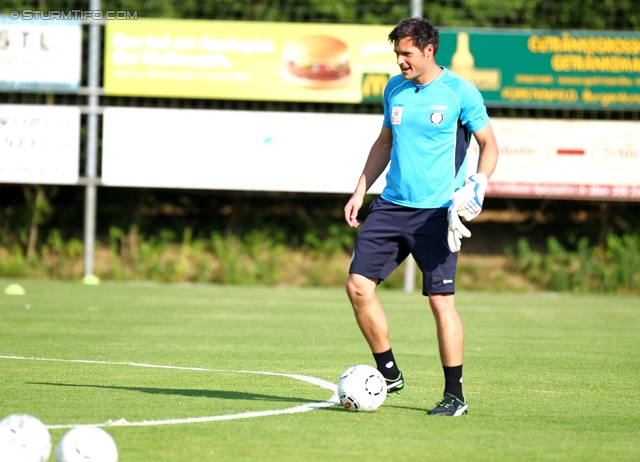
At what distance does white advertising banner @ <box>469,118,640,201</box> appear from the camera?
70.4 feet

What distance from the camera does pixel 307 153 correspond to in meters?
21.6

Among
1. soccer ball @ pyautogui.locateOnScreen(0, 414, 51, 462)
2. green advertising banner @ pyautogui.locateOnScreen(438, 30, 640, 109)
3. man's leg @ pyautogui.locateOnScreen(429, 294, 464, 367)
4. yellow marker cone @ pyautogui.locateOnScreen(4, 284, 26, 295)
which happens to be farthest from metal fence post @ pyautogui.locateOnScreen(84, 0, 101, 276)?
soccer ball @ pyautogui.locateOnScreen(0, 414, 51, 462)

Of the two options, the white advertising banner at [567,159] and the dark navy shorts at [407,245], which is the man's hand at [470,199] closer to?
the dark navy shorts at [407,245]

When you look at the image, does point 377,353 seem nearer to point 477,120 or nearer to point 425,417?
point 425,417

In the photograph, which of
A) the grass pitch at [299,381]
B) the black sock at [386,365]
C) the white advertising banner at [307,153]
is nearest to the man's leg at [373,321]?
the black sock at [386,365]

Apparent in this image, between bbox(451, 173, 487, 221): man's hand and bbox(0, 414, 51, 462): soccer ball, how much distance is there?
2.88m

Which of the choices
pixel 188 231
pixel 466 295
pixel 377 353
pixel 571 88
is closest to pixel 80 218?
pixel 188 231

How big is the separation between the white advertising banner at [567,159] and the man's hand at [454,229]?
49.9ft

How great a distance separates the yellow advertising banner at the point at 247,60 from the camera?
21.8m

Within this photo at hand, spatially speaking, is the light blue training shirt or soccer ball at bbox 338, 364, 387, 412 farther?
the light blue training shirt

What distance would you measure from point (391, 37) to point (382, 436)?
8.28 feet

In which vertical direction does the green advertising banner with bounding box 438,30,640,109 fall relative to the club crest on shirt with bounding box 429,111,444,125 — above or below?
below

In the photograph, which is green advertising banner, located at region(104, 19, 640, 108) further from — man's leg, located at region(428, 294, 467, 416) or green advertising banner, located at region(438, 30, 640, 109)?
man's leg, located at region(428, 294, 467, 416)

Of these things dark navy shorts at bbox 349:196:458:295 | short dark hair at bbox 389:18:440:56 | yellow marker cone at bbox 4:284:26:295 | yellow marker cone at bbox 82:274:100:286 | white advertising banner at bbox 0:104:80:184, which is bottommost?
yellow marker cone at bbox 82:274:100:286
